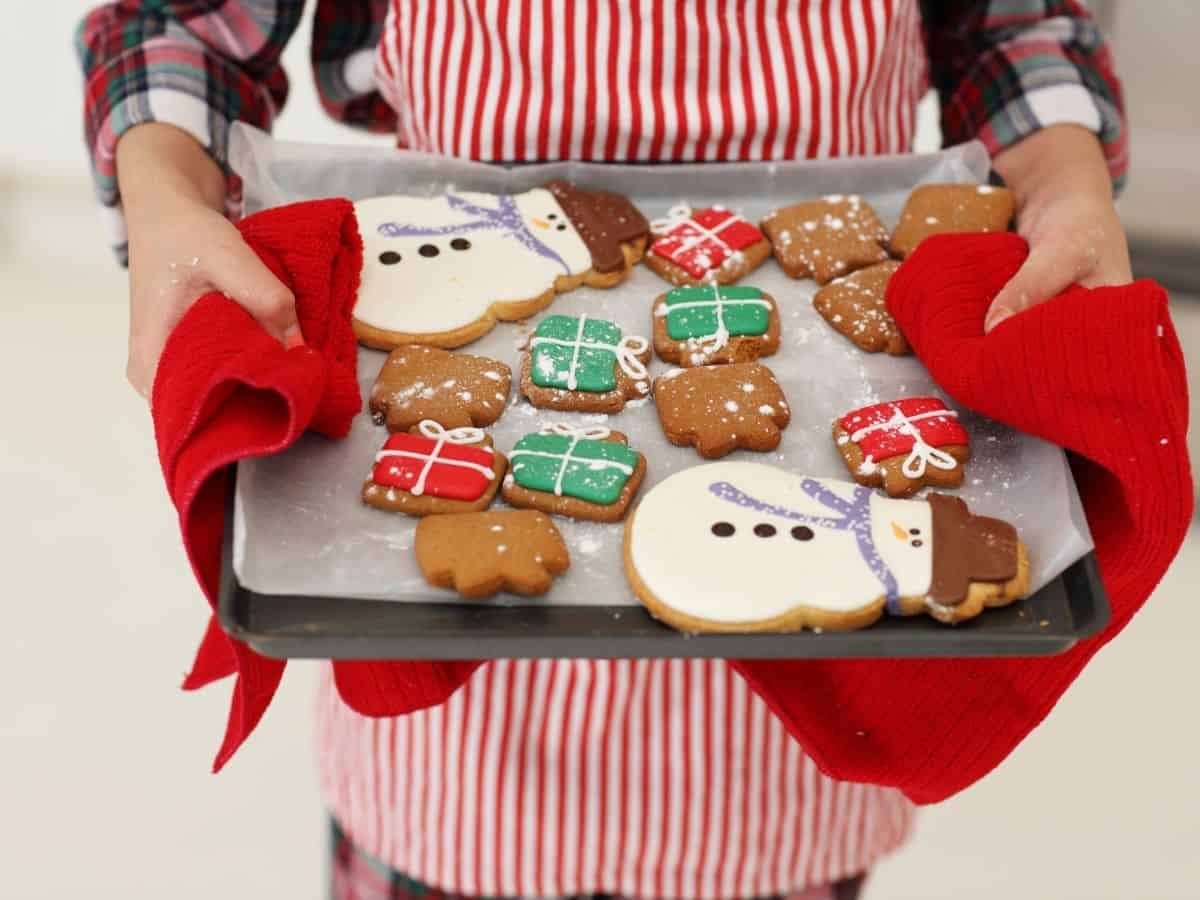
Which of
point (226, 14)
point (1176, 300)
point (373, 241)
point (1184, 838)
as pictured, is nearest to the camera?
point (373, 241)

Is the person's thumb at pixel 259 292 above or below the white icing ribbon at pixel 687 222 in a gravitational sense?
above

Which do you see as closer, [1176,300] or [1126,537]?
[1126,537]

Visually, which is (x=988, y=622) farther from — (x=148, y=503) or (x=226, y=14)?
(x=148, y=503)

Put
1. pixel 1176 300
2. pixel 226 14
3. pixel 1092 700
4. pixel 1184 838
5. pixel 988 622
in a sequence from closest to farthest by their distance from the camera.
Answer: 1. pixel 988 622
2. pixel 226 14
3. pixel 1184 838
4. pixel 1092 700
5. pixel 1176 300

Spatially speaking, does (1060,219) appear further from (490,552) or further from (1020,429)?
(490,552)

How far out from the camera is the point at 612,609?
2.02 ft

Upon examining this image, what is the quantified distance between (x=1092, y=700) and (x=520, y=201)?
1.00 metres

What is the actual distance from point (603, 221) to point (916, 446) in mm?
228

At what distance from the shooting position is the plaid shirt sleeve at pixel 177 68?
86 centimetres

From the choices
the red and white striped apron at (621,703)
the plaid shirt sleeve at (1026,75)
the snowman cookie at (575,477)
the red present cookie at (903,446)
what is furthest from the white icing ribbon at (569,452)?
the plaid shirt sleeve at (1026,75)

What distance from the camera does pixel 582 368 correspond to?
719mm

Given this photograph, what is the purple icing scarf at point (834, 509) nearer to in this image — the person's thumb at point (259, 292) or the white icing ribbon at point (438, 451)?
the white icing ribbon at point (438, 451)

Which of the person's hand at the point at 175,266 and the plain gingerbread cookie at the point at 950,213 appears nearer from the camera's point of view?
the person's hand at the point at 175,266

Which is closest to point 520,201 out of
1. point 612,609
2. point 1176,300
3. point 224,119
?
point 224,119
